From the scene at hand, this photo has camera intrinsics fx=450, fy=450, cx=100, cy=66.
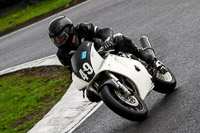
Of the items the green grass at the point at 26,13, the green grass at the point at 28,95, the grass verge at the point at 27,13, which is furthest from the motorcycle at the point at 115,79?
the green grass at the point at 26,13

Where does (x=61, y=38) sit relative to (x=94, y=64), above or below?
above

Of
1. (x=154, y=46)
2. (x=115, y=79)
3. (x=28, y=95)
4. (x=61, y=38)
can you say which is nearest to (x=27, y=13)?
(x=28, y=95)

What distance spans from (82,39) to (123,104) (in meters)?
1.55

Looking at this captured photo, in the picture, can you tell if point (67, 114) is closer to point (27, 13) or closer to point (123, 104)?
point (123, 104)

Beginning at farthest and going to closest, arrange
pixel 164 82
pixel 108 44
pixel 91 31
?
1. pixel 91 31
2. pixel 164 82
3. pixel 108 44

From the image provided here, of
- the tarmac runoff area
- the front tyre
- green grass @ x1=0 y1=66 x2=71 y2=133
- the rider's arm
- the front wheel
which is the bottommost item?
green grass @ x1=0 y1=66 x2=71 y2=133

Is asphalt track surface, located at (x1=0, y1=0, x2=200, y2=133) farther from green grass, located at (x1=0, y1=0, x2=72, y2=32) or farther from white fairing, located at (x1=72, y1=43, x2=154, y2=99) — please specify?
green grass, located at (x1=0, y1=0, x2=72, y2=32)

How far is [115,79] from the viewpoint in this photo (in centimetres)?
589

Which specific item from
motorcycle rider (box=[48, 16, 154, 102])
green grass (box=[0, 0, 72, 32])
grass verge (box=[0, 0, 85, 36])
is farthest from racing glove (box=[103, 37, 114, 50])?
green grass (box=[0, 0, 72, 32])

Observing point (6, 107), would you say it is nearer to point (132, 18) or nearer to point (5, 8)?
point (132, 18)

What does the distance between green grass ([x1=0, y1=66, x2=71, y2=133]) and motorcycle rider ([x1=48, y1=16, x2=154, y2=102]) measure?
2.16 meters

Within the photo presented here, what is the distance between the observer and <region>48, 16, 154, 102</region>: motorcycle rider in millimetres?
6516

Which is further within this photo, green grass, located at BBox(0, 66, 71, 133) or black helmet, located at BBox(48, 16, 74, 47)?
green grass, located at BBox(0, 66, 71, 133)

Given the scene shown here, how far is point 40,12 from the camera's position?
61.6 ft
